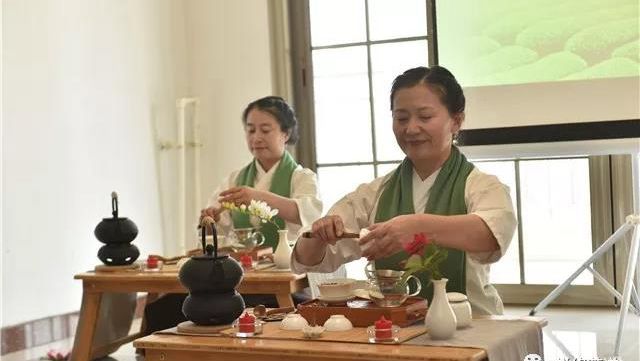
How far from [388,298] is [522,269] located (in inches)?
154

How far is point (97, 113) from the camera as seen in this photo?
219 inches

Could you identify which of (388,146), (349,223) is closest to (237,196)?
(349,223)

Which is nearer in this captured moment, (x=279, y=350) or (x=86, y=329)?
(x=279, y=350)

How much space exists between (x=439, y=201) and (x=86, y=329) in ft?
6.58

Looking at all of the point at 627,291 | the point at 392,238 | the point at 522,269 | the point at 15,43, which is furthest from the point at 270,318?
A: the point at 522,269

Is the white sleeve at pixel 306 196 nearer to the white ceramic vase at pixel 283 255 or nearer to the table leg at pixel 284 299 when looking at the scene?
the white ceramic vase at pixel 283 255

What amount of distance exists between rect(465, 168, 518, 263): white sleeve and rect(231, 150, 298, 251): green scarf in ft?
5.52

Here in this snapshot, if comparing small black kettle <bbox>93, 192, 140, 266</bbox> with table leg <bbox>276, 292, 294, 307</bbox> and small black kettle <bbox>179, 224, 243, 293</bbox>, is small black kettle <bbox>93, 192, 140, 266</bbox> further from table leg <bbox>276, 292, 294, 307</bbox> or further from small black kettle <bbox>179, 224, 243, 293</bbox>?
small black kettle <bbox>179, 224, 243, 293</bbox>

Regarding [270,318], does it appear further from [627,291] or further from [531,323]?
[627,291]

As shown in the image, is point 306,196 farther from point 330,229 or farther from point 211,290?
point 211,290

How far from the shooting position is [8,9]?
4.93 metres

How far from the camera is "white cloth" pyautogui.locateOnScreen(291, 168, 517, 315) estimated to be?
2508mm

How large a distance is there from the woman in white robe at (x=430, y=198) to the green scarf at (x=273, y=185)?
4.84 ft

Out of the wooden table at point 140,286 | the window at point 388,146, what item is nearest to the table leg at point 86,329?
the wooden table at point 140,286
